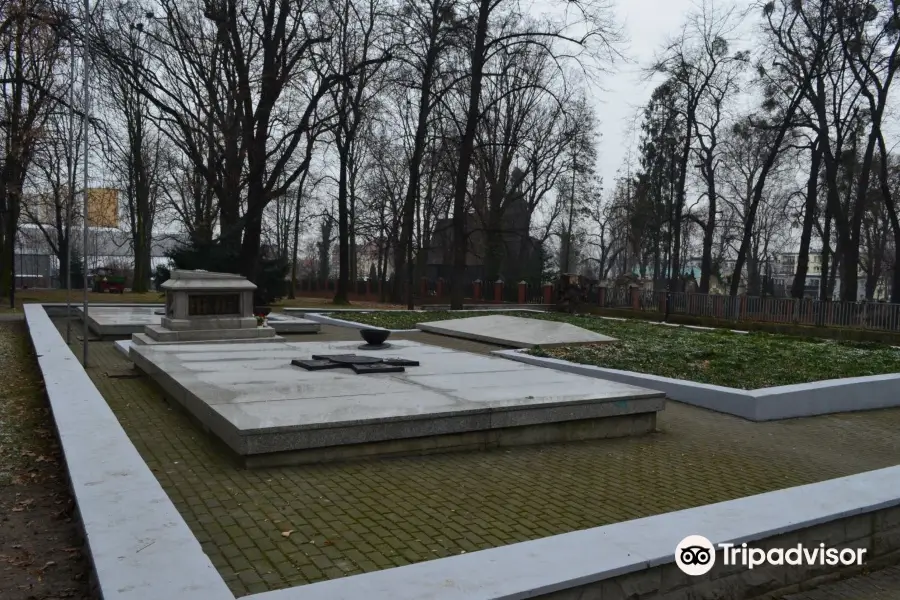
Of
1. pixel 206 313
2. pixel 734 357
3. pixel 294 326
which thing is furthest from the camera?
pixel 294 326

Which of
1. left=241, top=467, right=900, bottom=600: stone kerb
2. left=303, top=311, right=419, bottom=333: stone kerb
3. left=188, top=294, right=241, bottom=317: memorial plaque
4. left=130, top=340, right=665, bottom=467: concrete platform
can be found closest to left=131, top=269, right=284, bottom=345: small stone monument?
left=188, top=294, right=241, bottom=317: memorial plaque

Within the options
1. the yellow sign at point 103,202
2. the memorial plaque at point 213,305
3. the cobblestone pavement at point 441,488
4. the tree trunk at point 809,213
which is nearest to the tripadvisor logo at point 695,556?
the cobblestone pavement at point 441,488

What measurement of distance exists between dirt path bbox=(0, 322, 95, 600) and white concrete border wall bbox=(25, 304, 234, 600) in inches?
10.1

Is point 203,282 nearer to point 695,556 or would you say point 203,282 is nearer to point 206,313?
point 206,313

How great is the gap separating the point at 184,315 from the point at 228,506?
924cm

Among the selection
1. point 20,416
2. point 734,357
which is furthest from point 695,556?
point 734,357

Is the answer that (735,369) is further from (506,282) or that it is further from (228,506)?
(506,282)

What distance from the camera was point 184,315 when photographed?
13125mm

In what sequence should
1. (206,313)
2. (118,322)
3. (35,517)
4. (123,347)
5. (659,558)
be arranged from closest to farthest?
1. (659,558)
2. (35,517)
3. (123,347)
4. (206,313)
5. (118,322)

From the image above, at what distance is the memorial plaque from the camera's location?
43.6 feet

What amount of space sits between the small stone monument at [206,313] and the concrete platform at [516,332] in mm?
4886

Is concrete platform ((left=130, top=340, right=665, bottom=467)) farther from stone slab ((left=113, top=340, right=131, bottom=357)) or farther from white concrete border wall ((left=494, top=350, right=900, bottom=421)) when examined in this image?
stone slab ((left=113, top=340, right=131, bottom=357))

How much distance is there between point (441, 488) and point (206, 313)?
Answer: 9486 millimetres

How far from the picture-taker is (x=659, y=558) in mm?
3562
